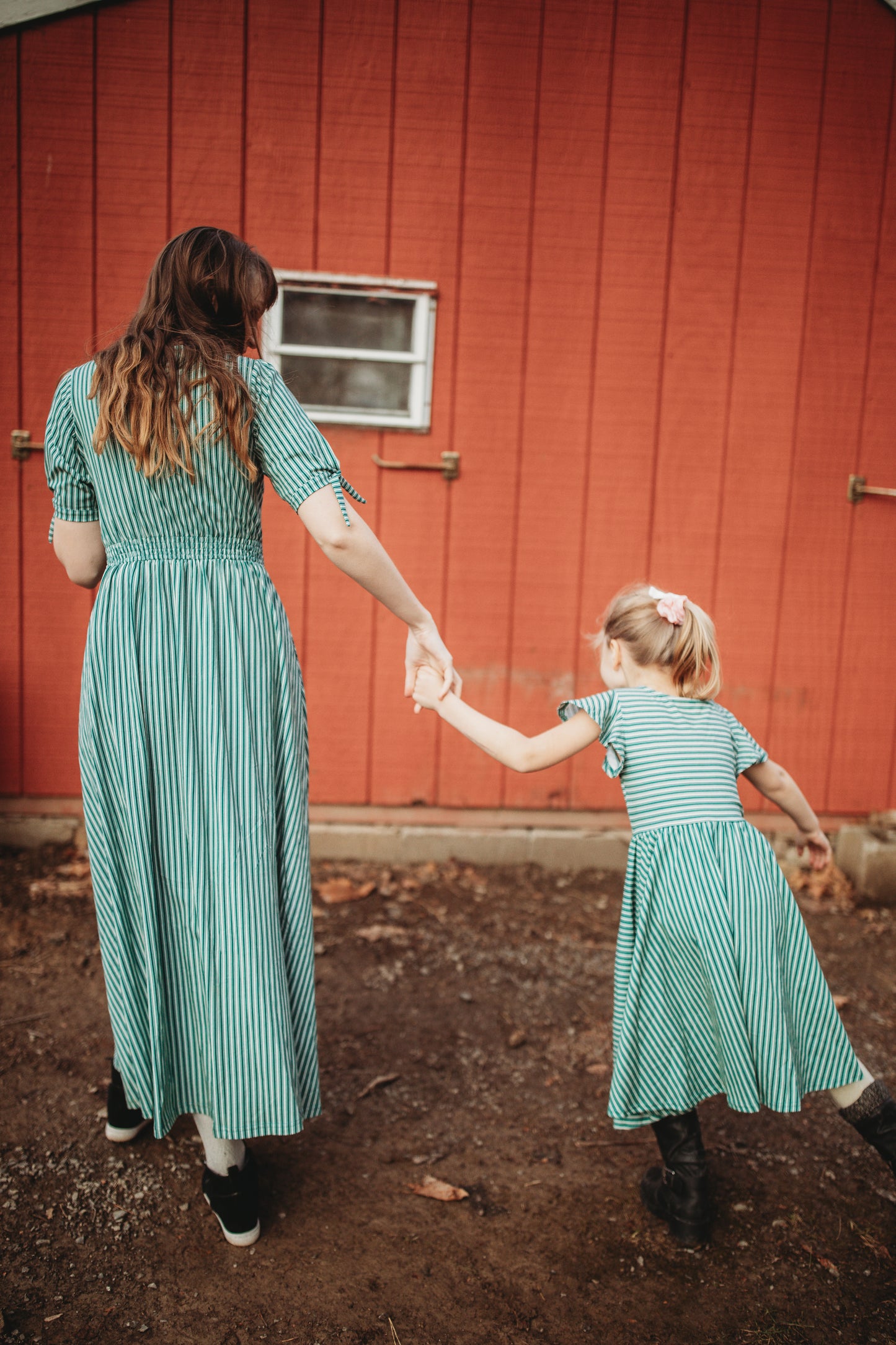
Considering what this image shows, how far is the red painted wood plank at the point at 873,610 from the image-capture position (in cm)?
396

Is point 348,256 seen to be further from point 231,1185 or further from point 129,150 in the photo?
point 231,1185

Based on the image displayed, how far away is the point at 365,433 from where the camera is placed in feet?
12.6

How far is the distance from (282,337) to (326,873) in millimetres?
2263

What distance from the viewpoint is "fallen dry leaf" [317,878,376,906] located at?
12.0 ft

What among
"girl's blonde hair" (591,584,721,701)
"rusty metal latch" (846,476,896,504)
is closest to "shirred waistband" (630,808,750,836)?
"girl's blonde hair" (591,584,721,701)

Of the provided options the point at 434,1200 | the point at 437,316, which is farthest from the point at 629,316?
the point at 434,1200

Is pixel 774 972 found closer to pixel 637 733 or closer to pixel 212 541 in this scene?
pixel 637 733

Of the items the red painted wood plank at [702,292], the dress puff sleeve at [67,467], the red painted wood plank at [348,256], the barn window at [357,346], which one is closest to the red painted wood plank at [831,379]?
the red painted wood plank at [702,292]

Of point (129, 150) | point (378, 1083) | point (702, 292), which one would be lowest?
point (378, 1083)

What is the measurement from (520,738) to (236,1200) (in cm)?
111

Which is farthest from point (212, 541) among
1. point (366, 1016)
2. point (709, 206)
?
point (709, 206)

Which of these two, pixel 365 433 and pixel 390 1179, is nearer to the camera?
pixel 390 1179

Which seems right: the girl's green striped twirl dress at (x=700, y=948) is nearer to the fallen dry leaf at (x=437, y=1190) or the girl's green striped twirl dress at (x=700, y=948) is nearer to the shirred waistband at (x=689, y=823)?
the shirred waistband at (x=689, y=823)

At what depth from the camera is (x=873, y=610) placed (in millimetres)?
4117
